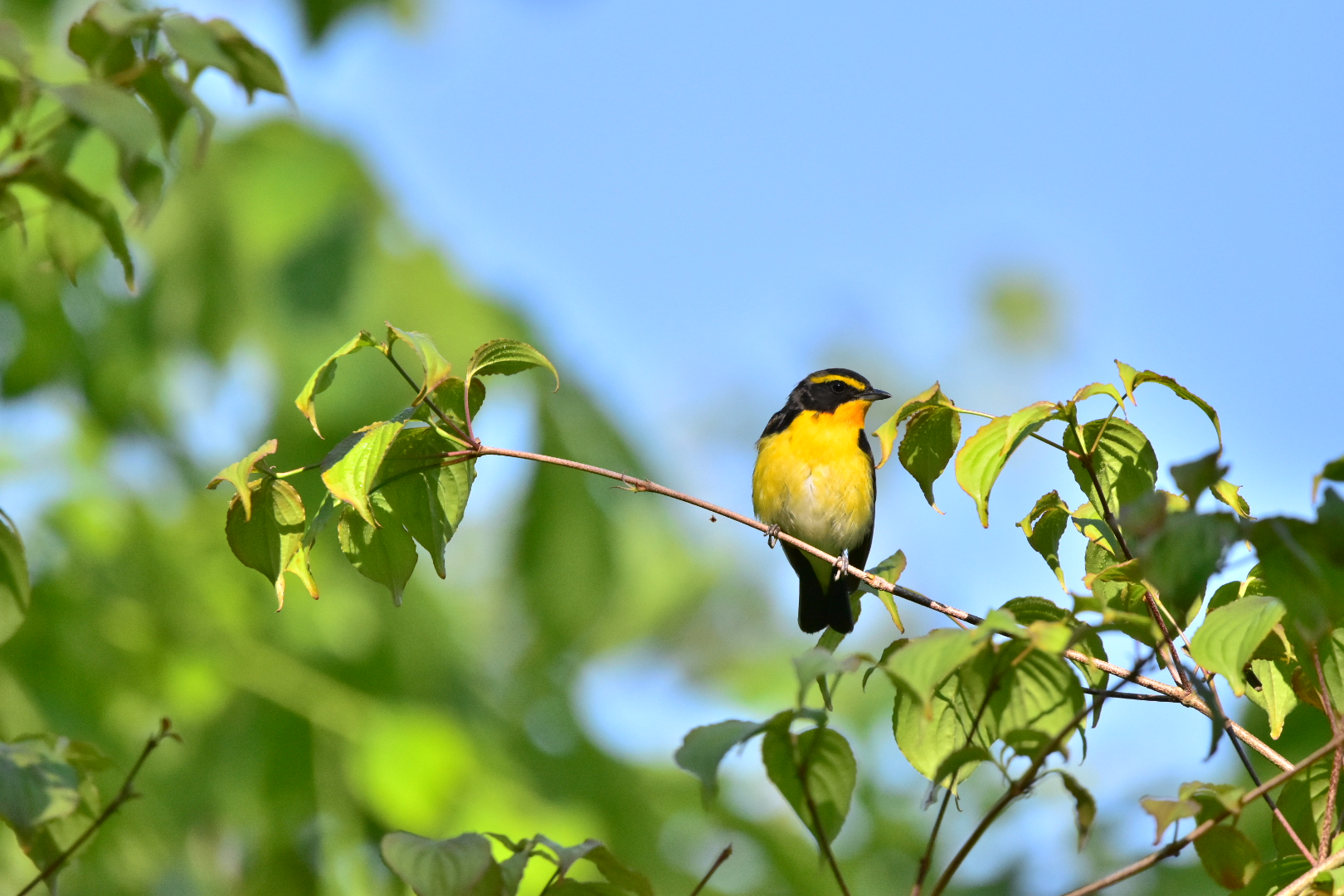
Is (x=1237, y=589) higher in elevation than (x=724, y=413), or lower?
lower

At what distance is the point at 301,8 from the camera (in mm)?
3713

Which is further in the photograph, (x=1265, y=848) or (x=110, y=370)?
(x=110, y=370)

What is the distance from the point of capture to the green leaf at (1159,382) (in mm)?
1889

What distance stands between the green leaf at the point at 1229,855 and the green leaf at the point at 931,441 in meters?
0.78

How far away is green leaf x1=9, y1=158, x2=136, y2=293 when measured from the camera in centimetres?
167

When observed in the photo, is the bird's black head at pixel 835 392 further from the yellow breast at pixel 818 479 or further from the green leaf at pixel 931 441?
the green leaf at pixel 931 441

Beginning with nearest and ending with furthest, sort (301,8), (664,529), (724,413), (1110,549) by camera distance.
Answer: (1110,549), (301,8), (664,529), (724,413)

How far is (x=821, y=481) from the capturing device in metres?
5.94

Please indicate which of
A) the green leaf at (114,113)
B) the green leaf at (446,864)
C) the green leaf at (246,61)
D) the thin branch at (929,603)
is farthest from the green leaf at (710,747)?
the green leaf at (246,61)

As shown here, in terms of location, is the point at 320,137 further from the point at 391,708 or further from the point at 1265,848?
the point at 1265,848

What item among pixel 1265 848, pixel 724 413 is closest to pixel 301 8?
pixel 1265 848

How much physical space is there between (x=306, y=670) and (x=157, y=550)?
871 mm

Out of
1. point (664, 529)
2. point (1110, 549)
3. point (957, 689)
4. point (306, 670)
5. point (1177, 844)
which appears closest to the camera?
point (1177, 844)

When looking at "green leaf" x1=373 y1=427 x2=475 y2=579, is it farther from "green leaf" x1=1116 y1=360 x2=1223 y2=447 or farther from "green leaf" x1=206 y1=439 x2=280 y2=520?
"green leaf" x1=1116 y1=360 x2=1223 y2=447
